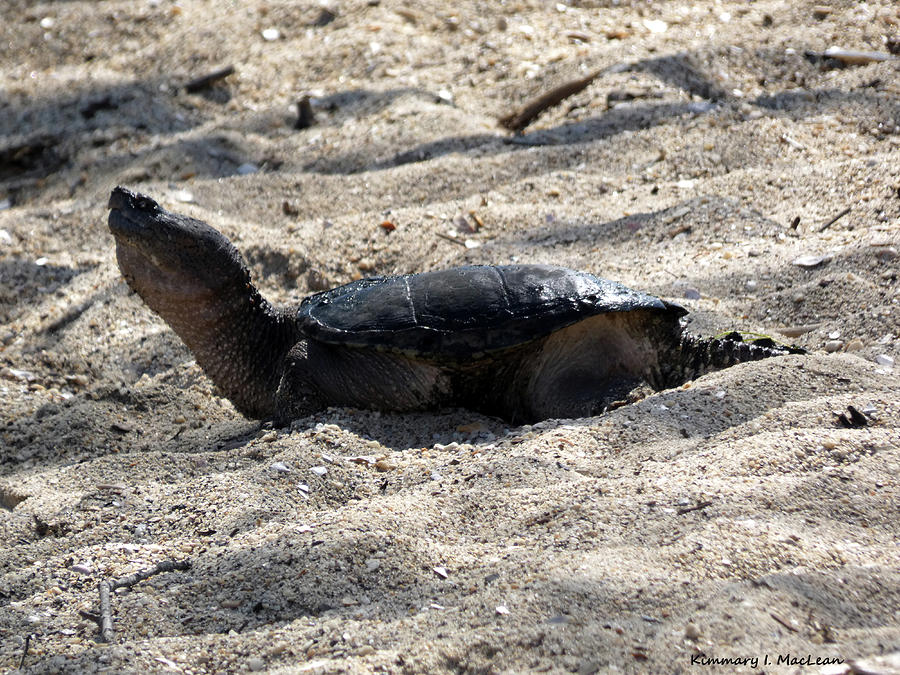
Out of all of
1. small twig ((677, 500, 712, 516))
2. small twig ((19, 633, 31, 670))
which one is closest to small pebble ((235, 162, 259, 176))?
small twig ((19, 633, 31, 670))

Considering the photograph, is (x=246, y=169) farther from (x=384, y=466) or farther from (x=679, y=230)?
(x=384, y=466)

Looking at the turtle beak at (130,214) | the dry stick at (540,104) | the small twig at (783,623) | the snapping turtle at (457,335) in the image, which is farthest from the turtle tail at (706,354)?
the dry stick at (540,104)

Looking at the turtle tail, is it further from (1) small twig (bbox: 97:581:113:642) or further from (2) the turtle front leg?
(1) small twig (bbox: 97:581:113:642)

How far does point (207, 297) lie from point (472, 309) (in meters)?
1.10

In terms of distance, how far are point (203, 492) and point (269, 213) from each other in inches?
108

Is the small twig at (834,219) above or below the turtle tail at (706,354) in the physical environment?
above

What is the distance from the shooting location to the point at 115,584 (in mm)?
2055

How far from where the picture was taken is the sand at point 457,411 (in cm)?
180

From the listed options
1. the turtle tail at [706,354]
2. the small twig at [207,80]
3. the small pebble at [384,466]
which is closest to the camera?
the small pebble at [384,466]

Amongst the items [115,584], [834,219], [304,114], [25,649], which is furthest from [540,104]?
[25,649]

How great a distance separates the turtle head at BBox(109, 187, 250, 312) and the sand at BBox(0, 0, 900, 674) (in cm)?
52

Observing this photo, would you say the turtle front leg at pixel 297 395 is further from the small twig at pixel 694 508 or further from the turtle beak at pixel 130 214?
the small twig at pixel 694 508

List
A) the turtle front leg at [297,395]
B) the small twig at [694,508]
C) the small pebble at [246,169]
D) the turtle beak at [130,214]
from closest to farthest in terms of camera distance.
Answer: the small twig at [694,508], the turtle front leg at [297,395], the turtle beak at [130,214], the small pebble at [246,169]

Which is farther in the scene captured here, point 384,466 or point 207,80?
point 207,80
